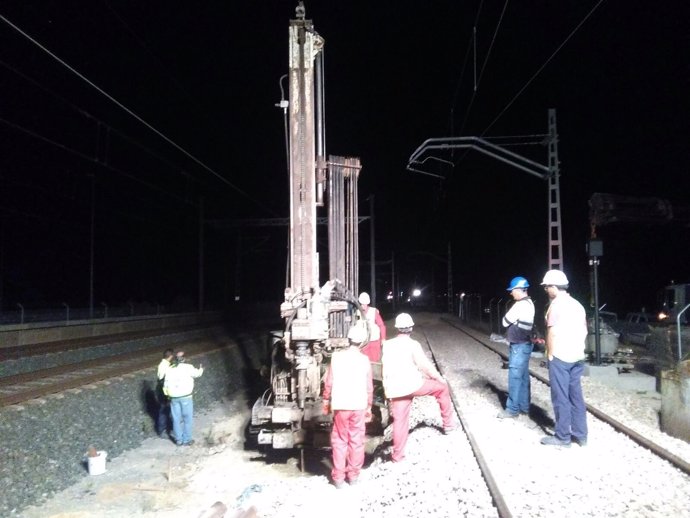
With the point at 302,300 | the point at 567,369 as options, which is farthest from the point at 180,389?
the point at 567,369

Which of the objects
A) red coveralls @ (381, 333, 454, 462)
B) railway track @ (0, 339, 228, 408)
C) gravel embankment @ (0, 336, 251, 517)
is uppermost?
red coveralls @ (381, 333, 454, 462)

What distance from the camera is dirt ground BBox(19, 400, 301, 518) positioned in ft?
23.3

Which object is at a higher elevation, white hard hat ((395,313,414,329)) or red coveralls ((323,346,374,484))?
white hard hat ((395,313,414,329))

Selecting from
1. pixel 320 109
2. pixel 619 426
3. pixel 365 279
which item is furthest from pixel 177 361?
pixel 365 279

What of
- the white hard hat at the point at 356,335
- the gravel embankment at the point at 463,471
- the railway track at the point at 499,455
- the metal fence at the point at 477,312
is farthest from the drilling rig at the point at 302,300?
the metal fence at the point at 477,312

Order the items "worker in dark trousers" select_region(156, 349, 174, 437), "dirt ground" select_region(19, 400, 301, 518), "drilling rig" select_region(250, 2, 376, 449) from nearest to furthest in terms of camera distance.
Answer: "dirt ground" select_region(19, 400, 301, 518) → "drilling rig" select_region(250, 2, 376, 449) → "worker in dark trousers" select_region(156, 349, 174, 437)

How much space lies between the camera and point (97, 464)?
8.28 metres

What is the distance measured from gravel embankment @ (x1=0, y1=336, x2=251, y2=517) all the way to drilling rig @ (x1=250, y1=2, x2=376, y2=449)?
111 inches

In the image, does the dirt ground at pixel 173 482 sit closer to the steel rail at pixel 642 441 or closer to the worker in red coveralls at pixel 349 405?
the worker in red coveralls at pixel 349 405

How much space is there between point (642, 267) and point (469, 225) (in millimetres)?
19523

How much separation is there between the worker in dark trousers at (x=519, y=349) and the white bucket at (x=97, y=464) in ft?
20.2

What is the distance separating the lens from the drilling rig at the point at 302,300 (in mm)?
7551

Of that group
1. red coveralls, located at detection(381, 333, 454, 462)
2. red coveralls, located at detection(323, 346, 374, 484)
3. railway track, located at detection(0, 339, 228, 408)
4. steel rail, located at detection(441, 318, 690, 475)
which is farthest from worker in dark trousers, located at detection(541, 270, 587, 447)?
railway track, located at detection(0, 339, 228, 408)

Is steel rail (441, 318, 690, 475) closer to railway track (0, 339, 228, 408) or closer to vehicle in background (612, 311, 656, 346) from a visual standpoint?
railway track (0, 339, 228, 408)
